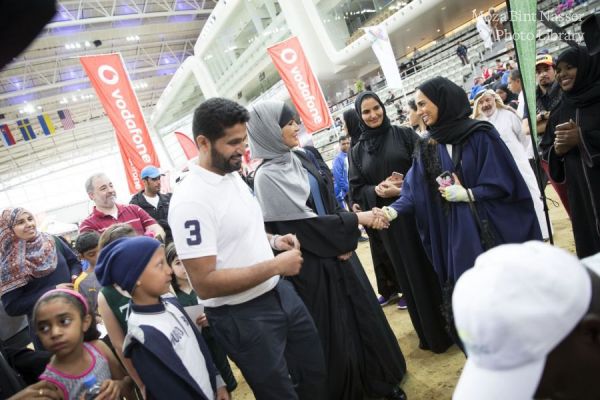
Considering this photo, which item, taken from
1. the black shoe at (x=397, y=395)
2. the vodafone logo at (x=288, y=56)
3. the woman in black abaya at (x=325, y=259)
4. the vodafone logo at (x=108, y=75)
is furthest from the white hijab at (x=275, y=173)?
the vodafone logo at (x=288, y=56)

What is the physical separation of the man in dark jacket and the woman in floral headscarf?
61.2 inches

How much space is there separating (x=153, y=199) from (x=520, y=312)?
4356 millimetres

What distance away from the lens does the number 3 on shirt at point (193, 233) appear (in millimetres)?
1463

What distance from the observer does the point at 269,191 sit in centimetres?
205

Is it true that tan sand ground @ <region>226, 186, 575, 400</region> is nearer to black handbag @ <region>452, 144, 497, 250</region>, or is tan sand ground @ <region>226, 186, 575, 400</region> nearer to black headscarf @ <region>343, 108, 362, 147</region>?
black handbag @ <region>452, 144, 497, 250</region>

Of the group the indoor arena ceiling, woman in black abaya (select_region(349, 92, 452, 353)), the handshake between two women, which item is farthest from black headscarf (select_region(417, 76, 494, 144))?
the indoor arena ceiling

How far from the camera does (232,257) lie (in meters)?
1.59

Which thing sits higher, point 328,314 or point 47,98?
point 47,98

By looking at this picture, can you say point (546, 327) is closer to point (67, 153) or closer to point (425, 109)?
point (425, 109)

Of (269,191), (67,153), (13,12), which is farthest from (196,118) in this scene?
(67,153)

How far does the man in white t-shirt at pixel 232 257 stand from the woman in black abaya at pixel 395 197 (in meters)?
1.25

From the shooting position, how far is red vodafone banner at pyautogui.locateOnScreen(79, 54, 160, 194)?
213 inches

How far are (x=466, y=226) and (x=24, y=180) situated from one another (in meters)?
41.6

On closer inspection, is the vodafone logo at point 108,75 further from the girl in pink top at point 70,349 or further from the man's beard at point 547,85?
the man's beard at point 547,85
